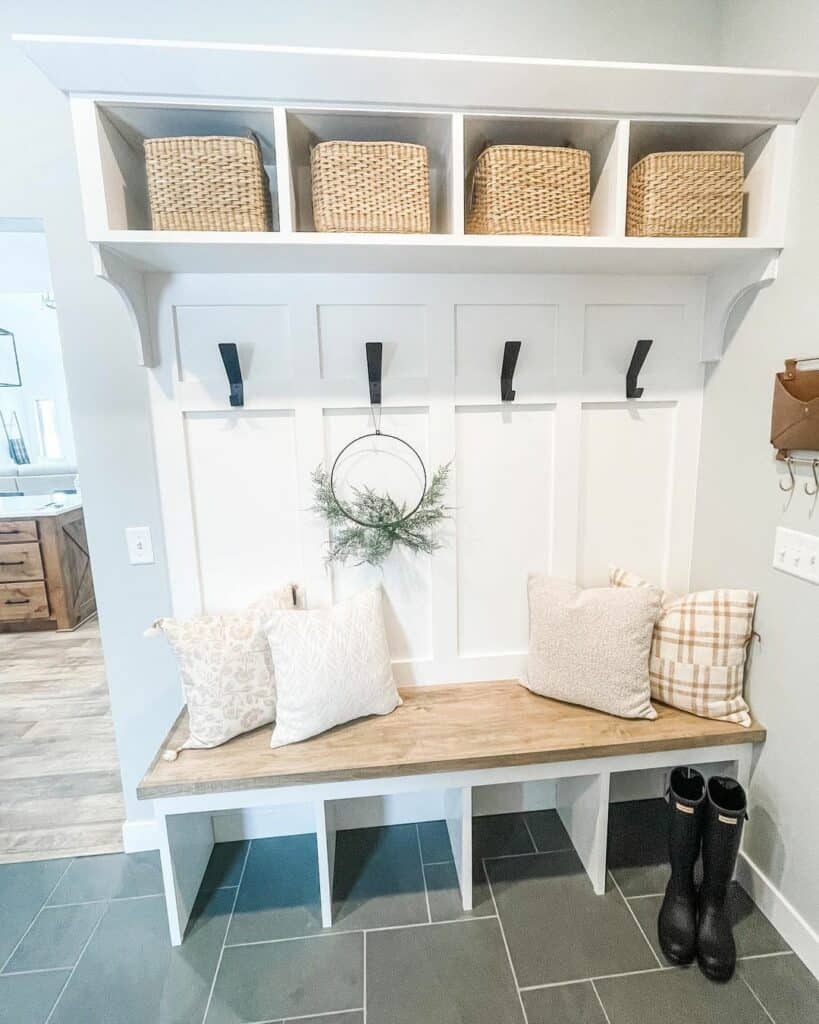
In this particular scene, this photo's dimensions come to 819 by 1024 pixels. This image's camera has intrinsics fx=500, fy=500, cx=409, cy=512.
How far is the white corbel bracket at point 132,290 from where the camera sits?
1.24 meters

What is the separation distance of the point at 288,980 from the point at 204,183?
2058 millimetres

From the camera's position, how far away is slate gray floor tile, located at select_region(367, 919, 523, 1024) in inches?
49.4

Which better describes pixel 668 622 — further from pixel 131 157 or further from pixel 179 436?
pixel 131 157

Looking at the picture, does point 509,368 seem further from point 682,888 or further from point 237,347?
point 682,888

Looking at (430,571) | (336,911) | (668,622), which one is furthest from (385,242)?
(336,911)

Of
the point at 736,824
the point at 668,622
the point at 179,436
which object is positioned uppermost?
the point at 179,436

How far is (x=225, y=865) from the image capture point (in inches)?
67.4

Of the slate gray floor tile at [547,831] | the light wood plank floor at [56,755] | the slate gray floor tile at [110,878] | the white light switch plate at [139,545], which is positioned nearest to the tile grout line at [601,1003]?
the slate gray floor tile at [547,831]

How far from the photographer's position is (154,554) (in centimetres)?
161

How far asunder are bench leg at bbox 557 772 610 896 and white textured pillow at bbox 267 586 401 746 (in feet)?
2.39

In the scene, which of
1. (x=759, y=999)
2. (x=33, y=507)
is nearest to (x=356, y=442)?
(x=759, y=999)

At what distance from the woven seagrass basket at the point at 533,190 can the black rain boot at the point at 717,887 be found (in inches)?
63.1

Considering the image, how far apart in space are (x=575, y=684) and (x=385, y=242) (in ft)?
4.53

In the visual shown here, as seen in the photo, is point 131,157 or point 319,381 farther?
point 319,381
